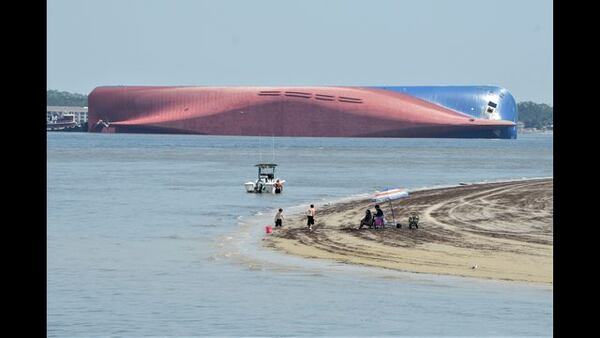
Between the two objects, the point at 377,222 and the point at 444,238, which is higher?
the point at 377,222

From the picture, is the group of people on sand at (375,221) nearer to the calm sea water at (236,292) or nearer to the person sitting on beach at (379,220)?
the person sitting on beach at (379,220)

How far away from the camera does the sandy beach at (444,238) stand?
2162cm

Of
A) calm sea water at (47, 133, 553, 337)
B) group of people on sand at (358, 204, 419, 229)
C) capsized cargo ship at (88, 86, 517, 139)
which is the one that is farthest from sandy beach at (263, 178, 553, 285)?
capsized cargo ship at (88, 86, 517, 139)

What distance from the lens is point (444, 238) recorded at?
1059 inches

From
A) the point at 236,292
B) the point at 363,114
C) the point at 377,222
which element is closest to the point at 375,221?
the point at 377,222

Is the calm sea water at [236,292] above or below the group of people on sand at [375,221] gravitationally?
below

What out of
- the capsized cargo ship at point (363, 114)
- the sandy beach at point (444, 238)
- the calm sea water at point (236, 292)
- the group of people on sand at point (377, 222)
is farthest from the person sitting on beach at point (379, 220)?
the capsized cargo ship at point (363, 114)

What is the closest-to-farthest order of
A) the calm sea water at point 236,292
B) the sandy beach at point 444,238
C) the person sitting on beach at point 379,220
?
→ the calm sea water at point 236,292 → the sandy beach at point 444,238 → the person sitting on beach at point 379,220

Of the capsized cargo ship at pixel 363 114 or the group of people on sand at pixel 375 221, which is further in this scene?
the capsized cargo ship at pixel 363 114

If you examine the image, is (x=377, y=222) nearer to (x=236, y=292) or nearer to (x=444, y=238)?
(x=444, y=238)

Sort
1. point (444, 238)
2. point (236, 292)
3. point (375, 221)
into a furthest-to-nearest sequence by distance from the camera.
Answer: point (375, 221)
point (444, 238)
point (236, 292)

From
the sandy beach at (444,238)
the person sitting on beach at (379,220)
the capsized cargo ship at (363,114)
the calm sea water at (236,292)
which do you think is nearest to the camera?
the calm sea water at (236,292)

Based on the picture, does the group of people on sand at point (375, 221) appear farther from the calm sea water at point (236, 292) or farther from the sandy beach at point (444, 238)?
the calm sea water at point (236, 292)
